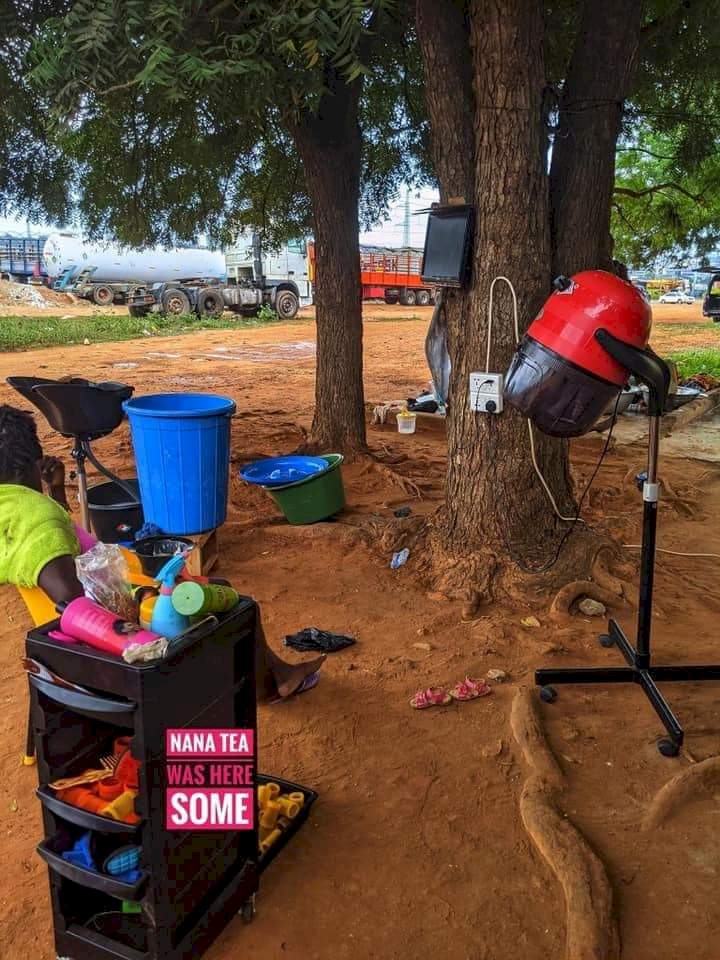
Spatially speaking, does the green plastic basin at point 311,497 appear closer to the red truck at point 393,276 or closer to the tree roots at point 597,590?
the tree roots at point 597,590

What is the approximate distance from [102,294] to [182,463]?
2492 centimetres

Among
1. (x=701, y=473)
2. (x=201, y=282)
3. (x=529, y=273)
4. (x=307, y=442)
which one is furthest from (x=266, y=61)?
(x=201, y=282)

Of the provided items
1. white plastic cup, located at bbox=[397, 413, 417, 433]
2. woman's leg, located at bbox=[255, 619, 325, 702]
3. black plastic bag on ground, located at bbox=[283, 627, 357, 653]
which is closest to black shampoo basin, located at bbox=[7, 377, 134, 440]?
black plastic bag on ground, located at bbox=[283, 627, 357, 653]

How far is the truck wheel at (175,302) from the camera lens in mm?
23922

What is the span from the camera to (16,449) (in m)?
2.73

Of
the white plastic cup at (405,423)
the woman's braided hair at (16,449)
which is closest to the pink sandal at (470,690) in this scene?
the woman's braided hair at (16,449)

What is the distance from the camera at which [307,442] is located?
737 cm

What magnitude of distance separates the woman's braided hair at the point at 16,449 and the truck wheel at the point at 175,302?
2197 centimetres

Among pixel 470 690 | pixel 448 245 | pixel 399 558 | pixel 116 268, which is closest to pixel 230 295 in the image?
pixel 116 268

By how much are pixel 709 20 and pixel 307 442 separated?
4485 mm

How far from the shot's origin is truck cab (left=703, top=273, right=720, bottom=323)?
A: 26359 mm

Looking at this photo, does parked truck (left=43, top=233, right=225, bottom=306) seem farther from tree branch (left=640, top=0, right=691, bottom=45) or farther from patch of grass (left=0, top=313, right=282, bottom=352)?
tree branch (left=640, top=0, right=691, bottom=45)

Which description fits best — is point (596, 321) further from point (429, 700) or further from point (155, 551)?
point (155, 551)

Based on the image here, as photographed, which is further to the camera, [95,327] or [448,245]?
[95,327]
